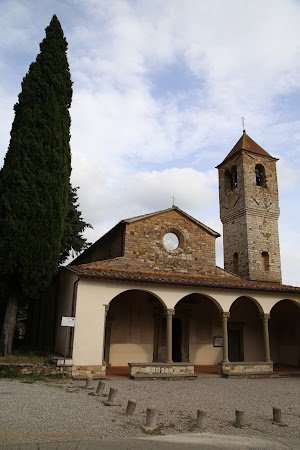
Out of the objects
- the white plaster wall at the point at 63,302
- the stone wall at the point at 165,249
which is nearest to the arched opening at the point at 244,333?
the stone wall at the point at 165,249

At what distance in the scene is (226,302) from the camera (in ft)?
44.8

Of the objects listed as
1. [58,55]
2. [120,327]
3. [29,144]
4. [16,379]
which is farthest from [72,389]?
[58,55]

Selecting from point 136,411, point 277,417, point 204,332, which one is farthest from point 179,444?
point 204,332

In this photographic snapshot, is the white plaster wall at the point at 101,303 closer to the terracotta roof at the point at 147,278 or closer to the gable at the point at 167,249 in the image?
the terracotta roof at the point at 147,278

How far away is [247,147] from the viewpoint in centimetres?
2011

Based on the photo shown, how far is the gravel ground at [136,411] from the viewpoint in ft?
17.1

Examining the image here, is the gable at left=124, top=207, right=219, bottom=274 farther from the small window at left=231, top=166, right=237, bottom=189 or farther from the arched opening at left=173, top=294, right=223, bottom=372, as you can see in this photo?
the small window at left=231, top=166, right=237, bottom=189

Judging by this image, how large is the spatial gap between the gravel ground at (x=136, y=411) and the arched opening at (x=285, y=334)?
19.6ft

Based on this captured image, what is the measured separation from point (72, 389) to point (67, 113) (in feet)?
31.4

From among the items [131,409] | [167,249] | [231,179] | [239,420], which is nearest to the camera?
[239,420]

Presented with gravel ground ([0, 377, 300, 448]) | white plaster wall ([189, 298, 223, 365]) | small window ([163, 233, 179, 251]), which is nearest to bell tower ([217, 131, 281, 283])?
white plaster wall ([189, 298, 223, 365])

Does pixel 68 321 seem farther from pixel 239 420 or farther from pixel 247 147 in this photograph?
pixel 247 147

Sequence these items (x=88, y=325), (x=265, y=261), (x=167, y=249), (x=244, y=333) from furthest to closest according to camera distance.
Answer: (x=265, y=261), (x=244, y=333), (x=167, y=249), (x=88, y=325)

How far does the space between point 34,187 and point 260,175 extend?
1332 cm
